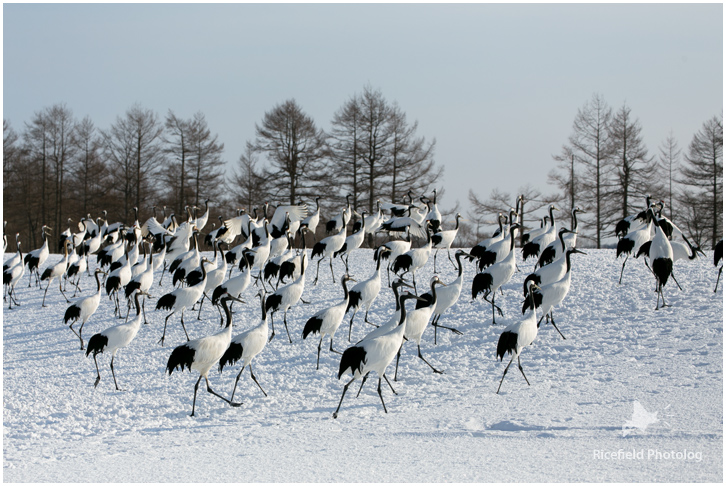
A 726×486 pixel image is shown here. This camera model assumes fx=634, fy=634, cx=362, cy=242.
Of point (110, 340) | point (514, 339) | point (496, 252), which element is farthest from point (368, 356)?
point (496, 252)

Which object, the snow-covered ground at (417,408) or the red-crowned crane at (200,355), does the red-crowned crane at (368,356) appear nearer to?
the snow-covered ground at (417,408)

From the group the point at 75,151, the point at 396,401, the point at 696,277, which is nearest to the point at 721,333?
the point at 696,277

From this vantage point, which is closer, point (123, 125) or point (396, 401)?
point (396, 401)

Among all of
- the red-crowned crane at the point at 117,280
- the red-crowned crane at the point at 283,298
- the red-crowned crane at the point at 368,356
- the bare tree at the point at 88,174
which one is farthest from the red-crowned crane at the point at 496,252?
the bare tree at the point at 88,174

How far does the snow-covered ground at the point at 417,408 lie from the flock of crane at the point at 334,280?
35 centimetres

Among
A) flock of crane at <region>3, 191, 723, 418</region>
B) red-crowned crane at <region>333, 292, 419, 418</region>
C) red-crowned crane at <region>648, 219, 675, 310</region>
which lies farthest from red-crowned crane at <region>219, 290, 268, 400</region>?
red-crowned crane at <region>648, 219, 675, 310</region>

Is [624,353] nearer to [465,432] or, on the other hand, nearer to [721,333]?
[721,333]

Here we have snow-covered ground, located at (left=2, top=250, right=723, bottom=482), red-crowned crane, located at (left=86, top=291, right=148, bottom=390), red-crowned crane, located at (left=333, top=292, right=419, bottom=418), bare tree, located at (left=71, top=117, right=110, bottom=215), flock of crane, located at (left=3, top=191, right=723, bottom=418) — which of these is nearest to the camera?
snow-covered ground, located at (left=2, top=250, right=723, bottom=482)

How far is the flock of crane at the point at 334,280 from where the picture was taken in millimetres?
7961

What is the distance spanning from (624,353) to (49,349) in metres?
9.42

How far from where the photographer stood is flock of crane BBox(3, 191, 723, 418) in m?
7.96

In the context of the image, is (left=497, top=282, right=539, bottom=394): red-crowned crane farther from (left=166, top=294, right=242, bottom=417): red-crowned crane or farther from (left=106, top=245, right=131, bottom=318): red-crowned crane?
(left=106, top=245, right=131, bottom=318): red-crowned crane

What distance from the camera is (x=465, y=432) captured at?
643 centimetres

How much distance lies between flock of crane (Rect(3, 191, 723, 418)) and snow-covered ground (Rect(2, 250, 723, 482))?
352 mm
